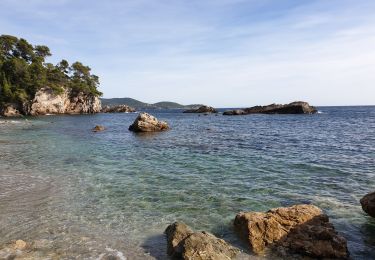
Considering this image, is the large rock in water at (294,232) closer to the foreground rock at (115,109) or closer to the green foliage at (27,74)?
the green foliage at (27,74)

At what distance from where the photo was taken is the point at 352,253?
359 inches

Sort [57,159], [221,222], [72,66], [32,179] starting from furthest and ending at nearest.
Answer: [72,66] → [57,159] → [32,179] → [221,222]

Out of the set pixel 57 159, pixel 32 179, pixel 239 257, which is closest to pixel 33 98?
pixel 57 159

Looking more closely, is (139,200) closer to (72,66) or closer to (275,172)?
(275,172)

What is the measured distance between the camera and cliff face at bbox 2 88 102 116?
95.0 metres

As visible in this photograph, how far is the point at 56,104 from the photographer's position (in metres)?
104

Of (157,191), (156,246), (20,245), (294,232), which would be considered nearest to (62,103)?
(157,191)

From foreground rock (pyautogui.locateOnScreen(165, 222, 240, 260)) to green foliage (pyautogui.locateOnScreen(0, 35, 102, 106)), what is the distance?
303 ft

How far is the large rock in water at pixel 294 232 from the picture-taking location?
29.2ft

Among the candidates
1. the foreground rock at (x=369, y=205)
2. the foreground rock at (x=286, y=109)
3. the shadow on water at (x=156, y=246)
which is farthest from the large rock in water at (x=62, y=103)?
the foreground rock at (x=369, y=205)

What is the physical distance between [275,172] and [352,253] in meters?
9.83

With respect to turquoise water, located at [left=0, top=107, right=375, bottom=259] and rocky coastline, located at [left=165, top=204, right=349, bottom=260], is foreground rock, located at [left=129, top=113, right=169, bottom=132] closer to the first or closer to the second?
turquoise water, located at [left=0, top=107, right=375, bottom=259]

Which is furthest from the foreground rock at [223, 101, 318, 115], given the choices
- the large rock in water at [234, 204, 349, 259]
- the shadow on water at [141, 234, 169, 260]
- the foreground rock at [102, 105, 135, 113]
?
the shadow on water at [141, 234, 169, 260]

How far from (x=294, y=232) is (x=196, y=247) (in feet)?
10.2
